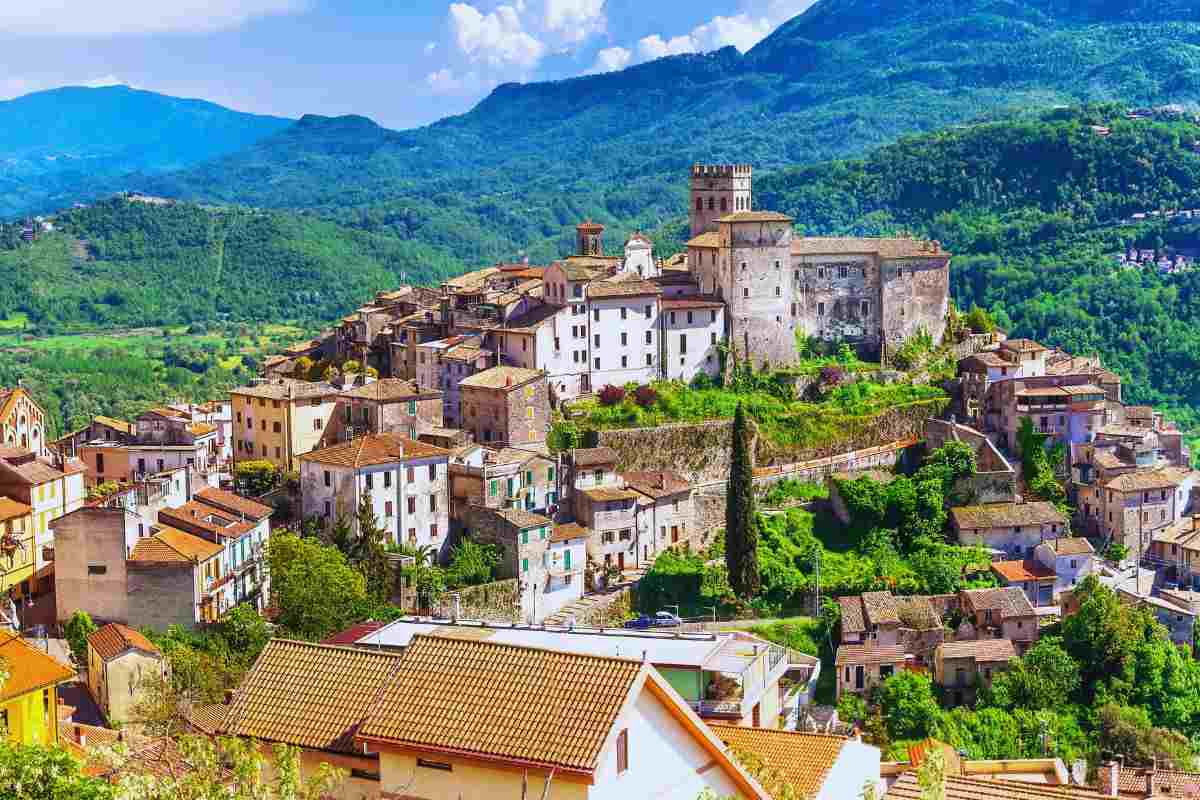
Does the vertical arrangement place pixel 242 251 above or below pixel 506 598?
above

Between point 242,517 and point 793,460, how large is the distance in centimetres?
2348

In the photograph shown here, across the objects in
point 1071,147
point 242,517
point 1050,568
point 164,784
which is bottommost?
point 1050,568

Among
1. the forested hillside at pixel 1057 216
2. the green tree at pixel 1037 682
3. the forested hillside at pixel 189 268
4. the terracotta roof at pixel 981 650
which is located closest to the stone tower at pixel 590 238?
the terracotta roof at pixel 981 650

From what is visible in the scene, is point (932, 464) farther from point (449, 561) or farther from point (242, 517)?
point (242, 517)

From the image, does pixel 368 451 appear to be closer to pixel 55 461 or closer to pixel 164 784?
pixel 55 461

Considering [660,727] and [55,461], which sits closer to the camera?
[660,727]

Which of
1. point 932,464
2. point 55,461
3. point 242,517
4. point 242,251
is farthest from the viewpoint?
point 242,251

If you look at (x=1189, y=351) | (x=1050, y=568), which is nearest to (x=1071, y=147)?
(x=1189, y=351)

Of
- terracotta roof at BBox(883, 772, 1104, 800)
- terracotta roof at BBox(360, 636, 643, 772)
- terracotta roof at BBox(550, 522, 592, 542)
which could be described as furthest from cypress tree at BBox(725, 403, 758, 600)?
terracotta roof at BBox(360, 636, 643, 772)

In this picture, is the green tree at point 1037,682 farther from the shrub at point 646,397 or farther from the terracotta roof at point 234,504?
the terracotta roof at point 234,504

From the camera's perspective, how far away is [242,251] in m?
179

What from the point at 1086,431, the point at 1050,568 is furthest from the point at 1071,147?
the point at 1050,568

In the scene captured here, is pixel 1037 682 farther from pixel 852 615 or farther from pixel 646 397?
pixel 646 397

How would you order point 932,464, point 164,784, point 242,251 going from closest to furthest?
point 164,784 → point 932,464 → point 242,251
